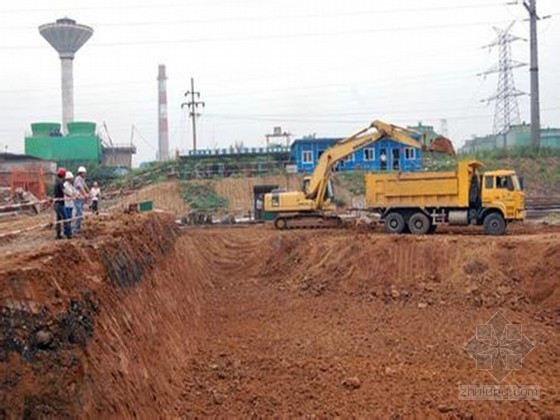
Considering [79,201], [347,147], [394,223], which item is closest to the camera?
[79,201]

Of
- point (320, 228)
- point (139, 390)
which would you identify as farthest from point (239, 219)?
point (139, 390)

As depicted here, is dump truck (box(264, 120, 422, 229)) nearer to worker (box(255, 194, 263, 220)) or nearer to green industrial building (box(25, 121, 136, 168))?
worker (box(255, 194, 263, 220))

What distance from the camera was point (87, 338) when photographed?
6.31 metres

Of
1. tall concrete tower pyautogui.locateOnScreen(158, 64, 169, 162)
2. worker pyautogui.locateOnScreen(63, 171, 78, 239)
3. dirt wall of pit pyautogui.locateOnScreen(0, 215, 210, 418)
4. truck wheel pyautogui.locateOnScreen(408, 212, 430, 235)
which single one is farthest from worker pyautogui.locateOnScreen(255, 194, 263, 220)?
tall concrete tower pyautogui.locateOnScreen(158, 64, 169, 162)

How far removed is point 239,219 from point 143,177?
1682cm

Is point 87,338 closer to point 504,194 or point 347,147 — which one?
point 504,194

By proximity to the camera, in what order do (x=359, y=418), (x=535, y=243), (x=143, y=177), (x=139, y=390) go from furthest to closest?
(x=143, y=177)
(x=535, y=243)
(x=359, y=418)
(x=139, y=390)

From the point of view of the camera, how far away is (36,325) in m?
5.48

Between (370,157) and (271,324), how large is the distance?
33.6m

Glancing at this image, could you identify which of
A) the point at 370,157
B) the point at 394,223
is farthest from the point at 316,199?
the point at 370,157

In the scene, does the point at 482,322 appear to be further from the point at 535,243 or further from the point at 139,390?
the point at 139,390

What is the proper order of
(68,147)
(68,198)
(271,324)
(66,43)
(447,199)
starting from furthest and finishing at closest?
(66,43) < (68,147) < (447,199) < (271,324) < (68,198)

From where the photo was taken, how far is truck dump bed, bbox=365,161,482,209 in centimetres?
2020

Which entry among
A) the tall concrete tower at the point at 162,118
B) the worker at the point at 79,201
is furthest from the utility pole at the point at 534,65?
the tall concrete tower at the point at 162,118
